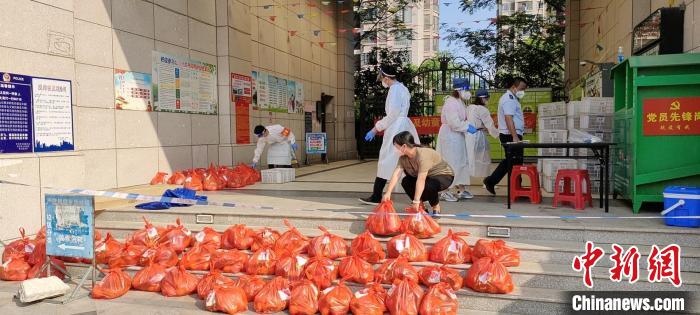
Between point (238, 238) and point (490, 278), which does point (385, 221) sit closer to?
point (490, 278)

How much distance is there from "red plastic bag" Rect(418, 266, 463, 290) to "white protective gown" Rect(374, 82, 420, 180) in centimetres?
211

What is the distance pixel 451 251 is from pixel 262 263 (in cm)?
161

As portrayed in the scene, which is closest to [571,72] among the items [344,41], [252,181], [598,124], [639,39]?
[344,41]

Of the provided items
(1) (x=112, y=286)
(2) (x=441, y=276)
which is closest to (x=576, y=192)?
(2) (x=441, y=276)

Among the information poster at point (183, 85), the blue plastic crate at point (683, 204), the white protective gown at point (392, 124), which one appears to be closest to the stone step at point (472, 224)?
the blue plastic crate at point (683, 204)

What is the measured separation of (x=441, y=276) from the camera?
4055 millimetres

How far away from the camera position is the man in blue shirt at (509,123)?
6.92 meters

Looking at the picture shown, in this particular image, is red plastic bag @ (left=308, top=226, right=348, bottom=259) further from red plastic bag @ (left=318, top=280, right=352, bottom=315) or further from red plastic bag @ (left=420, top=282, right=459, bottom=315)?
red plastic bag @ (left=420, top=282, right=459, bottom=315)

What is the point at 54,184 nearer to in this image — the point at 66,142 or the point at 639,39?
the point at 66,142

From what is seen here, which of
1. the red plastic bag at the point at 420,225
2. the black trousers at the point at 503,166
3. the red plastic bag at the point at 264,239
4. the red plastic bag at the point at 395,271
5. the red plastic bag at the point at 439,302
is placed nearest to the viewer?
the red plastic bag at the point at 439,302

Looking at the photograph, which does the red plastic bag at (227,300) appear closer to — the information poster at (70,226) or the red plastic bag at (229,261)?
the red plastic bag at (229,261)

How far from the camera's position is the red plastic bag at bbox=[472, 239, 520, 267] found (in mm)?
4172

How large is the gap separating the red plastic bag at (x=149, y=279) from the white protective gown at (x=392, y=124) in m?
2.68

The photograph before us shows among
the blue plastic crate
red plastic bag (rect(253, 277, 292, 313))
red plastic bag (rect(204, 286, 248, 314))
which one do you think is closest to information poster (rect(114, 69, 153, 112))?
red plastic bag (rect(204, 286, 248, 314))
